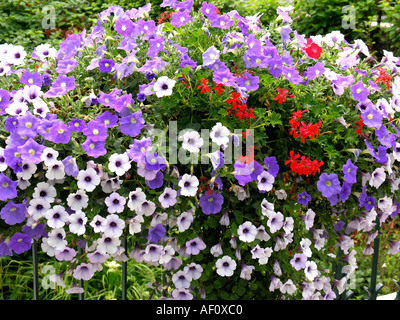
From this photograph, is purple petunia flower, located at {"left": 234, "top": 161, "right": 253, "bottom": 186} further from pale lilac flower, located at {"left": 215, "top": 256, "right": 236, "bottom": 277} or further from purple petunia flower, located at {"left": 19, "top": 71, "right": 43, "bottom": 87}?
purple petunia flower, located at {"left": 19, "top": 71, "right": 43, "bottom": 87}

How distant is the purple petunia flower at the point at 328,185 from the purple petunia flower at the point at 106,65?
2.83ft

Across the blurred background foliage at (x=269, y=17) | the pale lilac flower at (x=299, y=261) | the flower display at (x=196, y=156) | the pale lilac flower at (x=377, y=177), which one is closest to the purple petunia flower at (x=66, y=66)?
the flower display at (x=196, y=156)

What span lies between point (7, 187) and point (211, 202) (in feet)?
2.16

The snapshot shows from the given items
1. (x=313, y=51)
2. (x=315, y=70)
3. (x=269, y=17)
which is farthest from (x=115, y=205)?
(x=269, y=17)

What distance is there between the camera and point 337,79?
1.88 metres

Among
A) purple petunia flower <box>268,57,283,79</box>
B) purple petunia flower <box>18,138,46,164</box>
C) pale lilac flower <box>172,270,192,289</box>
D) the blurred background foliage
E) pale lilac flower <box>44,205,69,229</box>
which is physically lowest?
pale lilac flower <box>172,270,192,289</box>

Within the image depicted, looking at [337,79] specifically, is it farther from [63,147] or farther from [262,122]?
[63,147]

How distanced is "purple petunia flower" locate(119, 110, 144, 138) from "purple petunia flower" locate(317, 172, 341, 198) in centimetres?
65

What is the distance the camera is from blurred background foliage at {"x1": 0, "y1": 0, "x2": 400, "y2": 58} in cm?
501

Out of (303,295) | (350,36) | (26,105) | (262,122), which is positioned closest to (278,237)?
(303,295)

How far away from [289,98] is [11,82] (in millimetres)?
1087

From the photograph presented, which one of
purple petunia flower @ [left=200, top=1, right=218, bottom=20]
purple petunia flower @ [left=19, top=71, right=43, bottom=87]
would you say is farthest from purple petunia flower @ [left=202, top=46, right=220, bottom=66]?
purple petunia flower @ [left=19, top=71, right=43, bottom=87]

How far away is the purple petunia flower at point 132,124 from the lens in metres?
1.64

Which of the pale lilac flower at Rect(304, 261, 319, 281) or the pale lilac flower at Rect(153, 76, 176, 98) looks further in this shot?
the pale lilac flower at Rect(304, 261, 319, 281)
